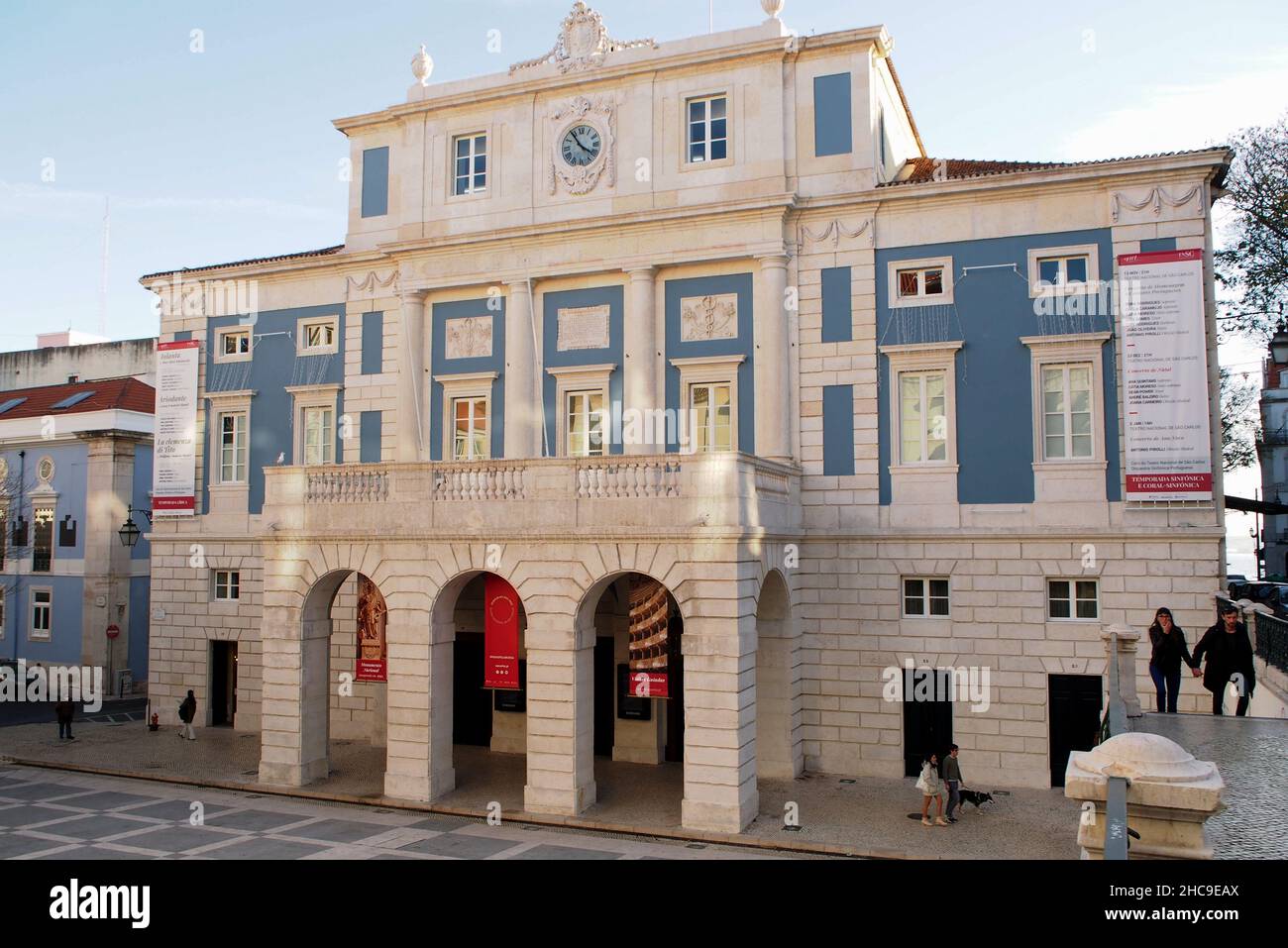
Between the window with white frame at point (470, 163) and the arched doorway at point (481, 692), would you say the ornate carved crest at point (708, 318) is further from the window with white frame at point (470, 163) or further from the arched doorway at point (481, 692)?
the arched doorway at point (481, 692)

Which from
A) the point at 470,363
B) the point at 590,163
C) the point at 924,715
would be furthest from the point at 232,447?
the point at 924,715

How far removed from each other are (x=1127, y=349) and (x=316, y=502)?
1865cm

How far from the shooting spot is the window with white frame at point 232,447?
102 ft

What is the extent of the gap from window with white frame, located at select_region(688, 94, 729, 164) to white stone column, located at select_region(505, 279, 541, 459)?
221 inches

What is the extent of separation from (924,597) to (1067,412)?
5.27 metres

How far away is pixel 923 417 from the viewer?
23.7 m

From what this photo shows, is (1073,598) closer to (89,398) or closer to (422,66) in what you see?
(422,66)

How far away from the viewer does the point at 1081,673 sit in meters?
21.9

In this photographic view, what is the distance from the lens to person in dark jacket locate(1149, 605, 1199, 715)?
17.4 meters

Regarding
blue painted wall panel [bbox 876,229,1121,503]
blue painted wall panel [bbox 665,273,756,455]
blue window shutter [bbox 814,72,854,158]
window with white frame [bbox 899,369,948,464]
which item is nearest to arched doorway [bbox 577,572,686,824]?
→ blue painted wall panel [bbox 665,273,756,455]

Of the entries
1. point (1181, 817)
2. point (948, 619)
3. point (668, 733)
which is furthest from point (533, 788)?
point (1181, 817)

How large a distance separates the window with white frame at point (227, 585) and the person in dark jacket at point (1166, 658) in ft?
81.6

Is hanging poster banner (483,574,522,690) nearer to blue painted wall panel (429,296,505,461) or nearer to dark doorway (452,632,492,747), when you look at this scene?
blue painted wall panel (429,296,505,461)
